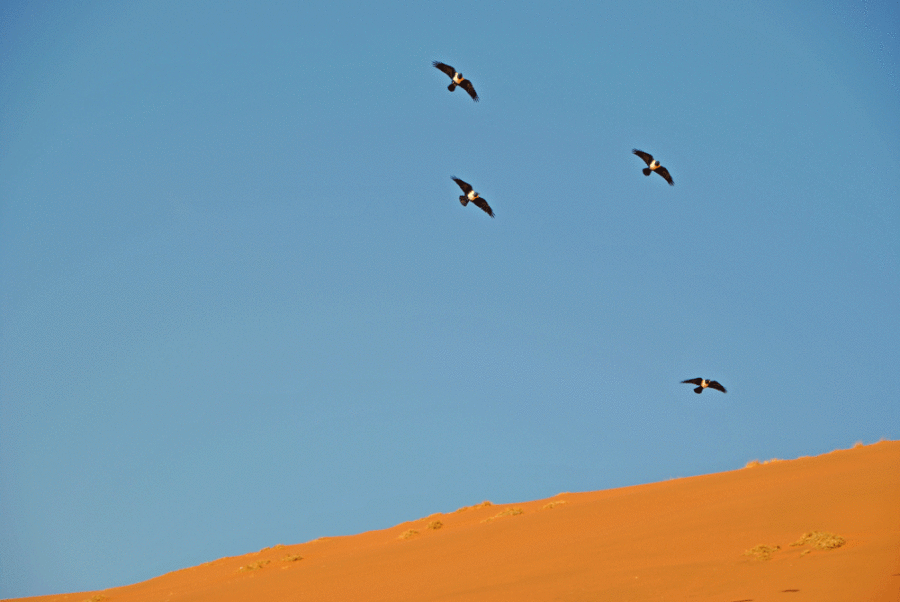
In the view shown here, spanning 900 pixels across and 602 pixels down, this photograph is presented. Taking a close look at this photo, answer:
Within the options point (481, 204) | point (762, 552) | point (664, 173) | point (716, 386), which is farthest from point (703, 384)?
point (762, 552)

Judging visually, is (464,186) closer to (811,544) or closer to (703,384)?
(703,384)

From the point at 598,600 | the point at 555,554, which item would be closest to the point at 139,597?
the point at 555,554

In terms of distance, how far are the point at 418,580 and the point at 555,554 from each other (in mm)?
2495

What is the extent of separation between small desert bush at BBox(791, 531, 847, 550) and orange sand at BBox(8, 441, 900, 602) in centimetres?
11

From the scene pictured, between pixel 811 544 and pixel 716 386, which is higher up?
pixel 716 386

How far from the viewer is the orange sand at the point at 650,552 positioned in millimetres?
14159

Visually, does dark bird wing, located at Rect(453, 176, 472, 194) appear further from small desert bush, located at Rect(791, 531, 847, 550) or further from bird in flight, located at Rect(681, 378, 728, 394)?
small desert bush, located at Rect(791, 531, 847, 550)

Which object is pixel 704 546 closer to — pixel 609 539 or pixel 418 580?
pixel 609 539

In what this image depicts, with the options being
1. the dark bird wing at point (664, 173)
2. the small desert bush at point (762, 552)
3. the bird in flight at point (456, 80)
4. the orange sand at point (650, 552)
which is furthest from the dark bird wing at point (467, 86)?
the small desert bush at point (762, 552)

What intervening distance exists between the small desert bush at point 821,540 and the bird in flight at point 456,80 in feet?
37.1

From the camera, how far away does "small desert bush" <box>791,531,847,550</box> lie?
15.1 m

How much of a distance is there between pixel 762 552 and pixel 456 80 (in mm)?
12516

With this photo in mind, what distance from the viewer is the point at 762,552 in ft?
49.7

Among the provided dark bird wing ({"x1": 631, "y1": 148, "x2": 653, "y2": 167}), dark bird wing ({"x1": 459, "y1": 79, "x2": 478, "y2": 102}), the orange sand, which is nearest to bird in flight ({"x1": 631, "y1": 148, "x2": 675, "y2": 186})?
dark bird wing ({"x1": 631, "y1": 148, "x2": 653, "y2": 167})
